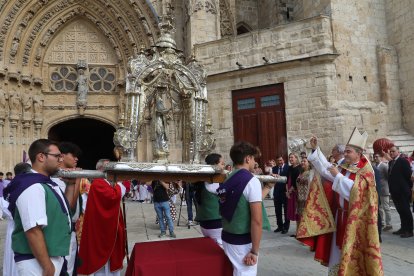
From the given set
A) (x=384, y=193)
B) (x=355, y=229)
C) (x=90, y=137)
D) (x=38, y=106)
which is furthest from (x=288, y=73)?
(x=90, y=137)

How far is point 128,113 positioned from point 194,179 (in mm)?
1662

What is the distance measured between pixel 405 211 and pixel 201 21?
32.2ft

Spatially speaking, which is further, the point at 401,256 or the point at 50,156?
the point at 401,256

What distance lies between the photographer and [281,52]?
502 inches

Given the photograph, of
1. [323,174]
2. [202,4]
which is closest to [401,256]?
[323,174]

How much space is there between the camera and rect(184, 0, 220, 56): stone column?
13.7m

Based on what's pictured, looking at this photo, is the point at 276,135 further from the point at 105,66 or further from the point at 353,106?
the point at 105,66

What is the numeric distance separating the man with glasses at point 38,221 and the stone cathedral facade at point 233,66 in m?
10.4

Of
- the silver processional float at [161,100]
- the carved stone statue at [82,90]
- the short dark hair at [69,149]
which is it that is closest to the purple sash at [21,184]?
the short dark hair at [69,149]

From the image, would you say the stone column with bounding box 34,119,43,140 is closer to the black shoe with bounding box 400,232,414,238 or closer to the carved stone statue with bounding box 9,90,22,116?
the carved stone statue with bounding box 9,90,22,116

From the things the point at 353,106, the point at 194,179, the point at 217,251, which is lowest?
the point at 217,251

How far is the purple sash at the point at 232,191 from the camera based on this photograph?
10.3 ft

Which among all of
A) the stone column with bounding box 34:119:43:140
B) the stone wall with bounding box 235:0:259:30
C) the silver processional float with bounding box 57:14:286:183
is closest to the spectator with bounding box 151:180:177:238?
the silver processional float with bounding box 57:14:286:183

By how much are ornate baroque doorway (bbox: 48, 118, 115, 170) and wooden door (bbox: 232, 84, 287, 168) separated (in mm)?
7724
